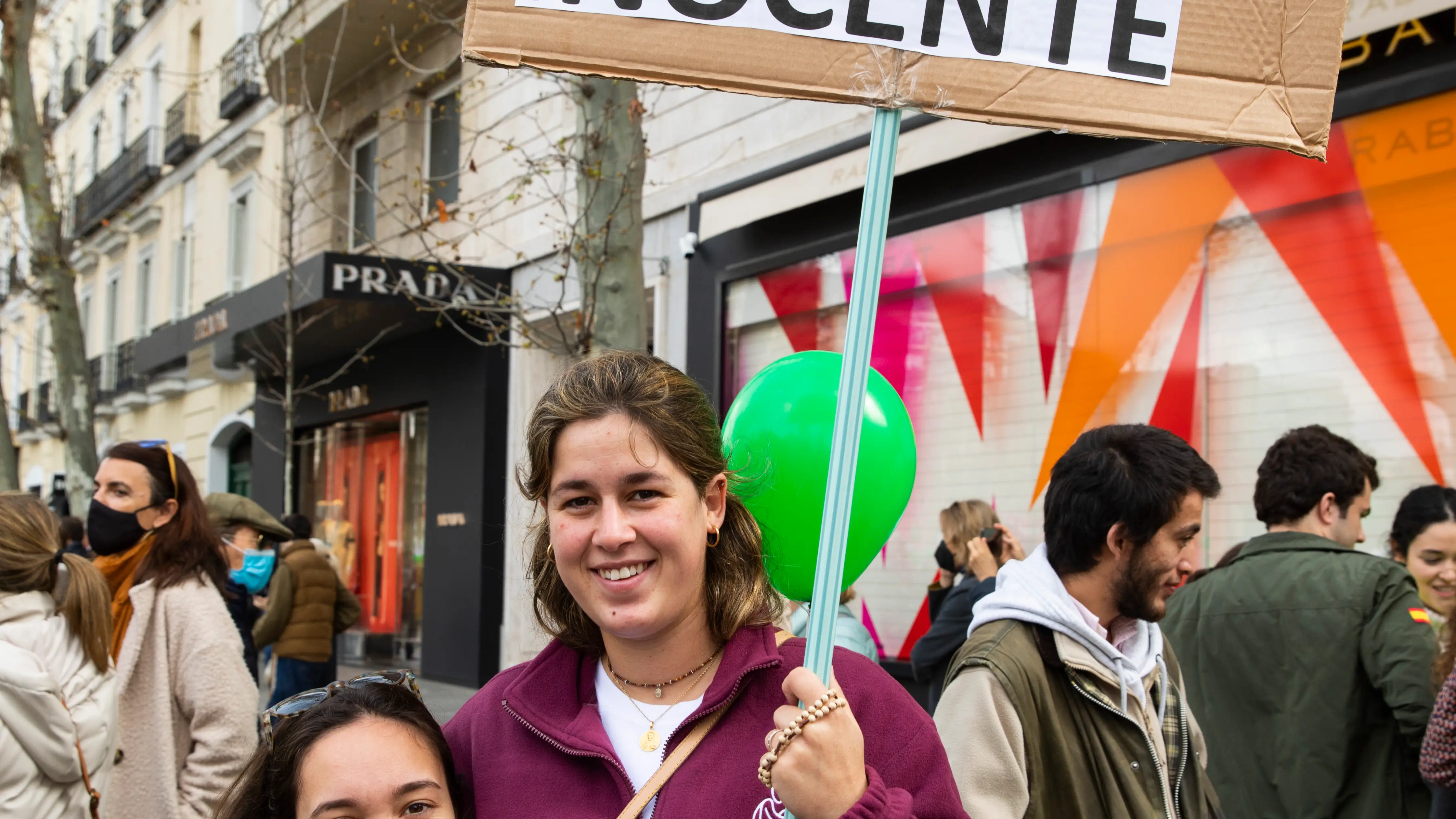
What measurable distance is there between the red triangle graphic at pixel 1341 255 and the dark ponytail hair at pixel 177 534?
482 cm

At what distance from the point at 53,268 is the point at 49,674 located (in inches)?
478

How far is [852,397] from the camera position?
1.82 metres

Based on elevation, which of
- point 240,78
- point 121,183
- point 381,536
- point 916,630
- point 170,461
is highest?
point 240,78

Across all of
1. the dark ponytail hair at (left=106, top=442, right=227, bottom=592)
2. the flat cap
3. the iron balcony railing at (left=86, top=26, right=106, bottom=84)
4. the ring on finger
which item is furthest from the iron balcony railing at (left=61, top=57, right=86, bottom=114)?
the ring on finger

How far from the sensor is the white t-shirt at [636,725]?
185 cm

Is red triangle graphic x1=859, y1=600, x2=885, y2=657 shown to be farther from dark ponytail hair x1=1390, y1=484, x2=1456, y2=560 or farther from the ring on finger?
the ring on finger

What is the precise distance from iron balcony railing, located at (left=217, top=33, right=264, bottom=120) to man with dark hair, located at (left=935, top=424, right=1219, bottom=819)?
53.8 feet

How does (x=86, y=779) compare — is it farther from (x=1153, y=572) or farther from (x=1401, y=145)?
(x=1401, y=145)

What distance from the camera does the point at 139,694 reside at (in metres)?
3.64

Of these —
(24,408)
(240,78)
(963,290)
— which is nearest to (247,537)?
(963,290)

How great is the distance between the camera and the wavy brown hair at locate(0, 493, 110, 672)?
3.24 metres

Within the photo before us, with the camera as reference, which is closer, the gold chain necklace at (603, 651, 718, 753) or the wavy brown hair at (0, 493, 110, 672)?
the gold chain necklace at (603, 651, 718, 753)

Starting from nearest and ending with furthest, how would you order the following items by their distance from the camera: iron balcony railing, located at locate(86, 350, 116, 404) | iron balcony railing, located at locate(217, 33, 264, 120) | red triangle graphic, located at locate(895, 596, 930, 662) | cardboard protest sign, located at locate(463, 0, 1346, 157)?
cardboard protest sign, located at locate(463, 0, 1346, 157) → red triangle graphic, located at locate(895, 596, 930, 662) → iron balcony railing, located at locate(217, 33, 264, 120) → iron balcony railing, located at locate(86, 350, 116, 404)

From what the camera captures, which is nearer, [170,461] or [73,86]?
[170,461]
